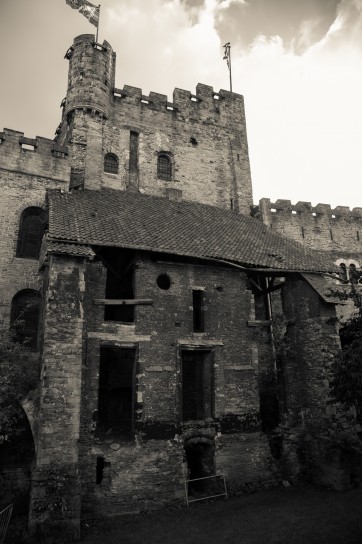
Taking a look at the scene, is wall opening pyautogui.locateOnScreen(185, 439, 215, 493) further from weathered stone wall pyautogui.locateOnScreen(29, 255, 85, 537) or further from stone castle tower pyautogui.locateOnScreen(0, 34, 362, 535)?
weathered stone wall pyautogui.locateOnScreen(29, 255, 85, 537)

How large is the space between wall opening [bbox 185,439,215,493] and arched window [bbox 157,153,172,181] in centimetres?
1477

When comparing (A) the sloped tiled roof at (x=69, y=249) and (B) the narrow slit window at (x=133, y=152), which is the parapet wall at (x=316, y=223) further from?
(A) the sloped tiled roof at (x=69, y=249)

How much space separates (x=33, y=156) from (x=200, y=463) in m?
14.8

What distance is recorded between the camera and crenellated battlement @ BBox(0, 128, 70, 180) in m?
17.8

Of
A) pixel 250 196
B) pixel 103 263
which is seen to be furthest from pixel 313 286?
pixel 250 196

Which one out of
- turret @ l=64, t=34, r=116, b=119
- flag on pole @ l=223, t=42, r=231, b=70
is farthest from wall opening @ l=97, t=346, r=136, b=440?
flag on pole @ l=223, t=42, r=231, b=70

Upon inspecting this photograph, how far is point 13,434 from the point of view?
12.5m

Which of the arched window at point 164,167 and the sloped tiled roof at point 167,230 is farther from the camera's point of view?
the arched window at point 164,167

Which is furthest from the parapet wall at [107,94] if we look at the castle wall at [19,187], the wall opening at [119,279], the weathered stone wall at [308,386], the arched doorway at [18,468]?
the arched doorway at [18,468]

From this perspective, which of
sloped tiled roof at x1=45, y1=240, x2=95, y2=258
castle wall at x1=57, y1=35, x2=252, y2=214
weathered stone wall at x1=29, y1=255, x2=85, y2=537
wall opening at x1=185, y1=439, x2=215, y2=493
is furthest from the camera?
castle wall at x1=57, y1=35, x2=252, y2=214

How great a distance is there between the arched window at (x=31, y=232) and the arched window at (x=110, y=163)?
17.2ft

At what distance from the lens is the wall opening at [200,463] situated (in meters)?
13.5

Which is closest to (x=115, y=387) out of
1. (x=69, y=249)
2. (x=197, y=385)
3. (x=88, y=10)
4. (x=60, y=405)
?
(x=197, y=385)

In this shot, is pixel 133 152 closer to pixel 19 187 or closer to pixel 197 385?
pixel 19 187
